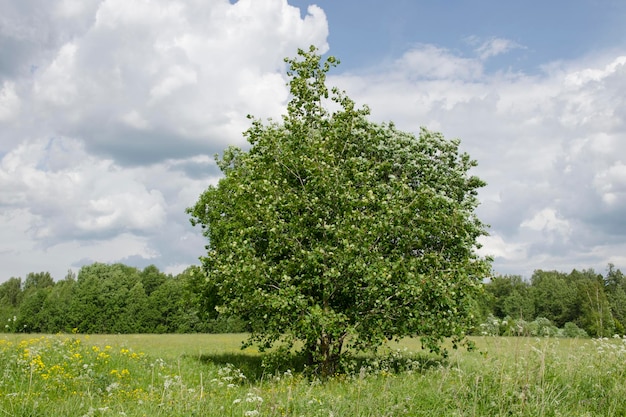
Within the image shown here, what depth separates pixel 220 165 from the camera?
26469 mm

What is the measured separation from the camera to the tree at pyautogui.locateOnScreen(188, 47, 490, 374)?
46.5 ft

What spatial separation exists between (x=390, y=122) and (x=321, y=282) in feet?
27.4

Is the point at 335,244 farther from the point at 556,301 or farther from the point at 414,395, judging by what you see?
the point at 556,301

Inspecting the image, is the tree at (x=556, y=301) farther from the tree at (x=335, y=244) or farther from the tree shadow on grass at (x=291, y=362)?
the tree at (x=335, y=244)

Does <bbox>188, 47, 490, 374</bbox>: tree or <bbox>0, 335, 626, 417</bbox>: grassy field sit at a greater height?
<bbox>188, 47, 490, 374</bbox>: tree

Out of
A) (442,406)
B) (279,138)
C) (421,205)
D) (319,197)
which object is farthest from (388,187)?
(442,406)

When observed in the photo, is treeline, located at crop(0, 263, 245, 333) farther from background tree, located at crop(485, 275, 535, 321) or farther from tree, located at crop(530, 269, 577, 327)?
tree, located at crop(530, 269, 577, 327)

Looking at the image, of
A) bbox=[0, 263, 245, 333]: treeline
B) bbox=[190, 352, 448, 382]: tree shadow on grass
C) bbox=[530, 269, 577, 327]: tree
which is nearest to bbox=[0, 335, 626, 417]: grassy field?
bbox=[190, 352, 448, 382]: tree shadow on grass

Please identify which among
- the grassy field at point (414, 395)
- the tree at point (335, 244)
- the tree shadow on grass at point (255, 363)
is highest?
the tree at point (335, 244)

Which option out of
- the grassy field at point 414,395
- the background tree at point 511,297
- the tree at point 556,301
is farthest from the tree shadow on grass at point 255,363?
the tree at point 556,301

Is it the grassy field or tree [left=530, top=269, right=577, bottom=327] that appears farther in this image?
tree [left=530, top=269, right=577, bottom=327]

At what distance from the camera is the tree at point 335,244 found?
1417cm

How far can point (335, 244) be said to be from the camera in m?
14.6

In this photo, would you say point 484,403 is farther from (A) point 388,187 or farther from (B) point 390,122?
(B) point 390,122
